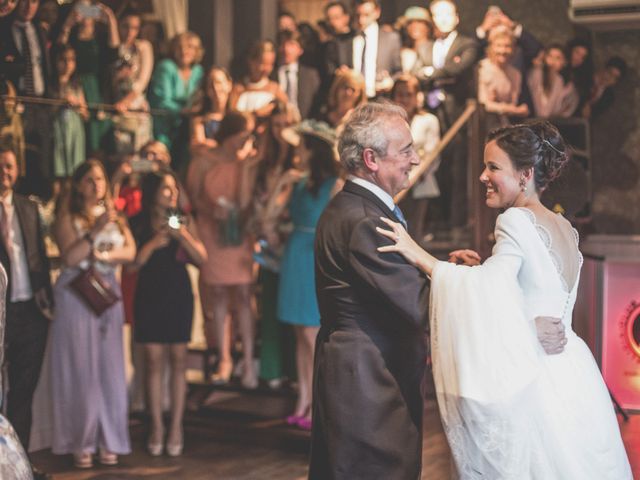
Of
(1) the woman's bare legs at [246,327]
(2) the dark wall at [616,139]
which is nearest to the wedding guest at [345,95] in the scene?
(1) the woman's bare legs at [246,327]

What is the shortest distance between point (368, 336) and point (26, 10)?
4.15 meters

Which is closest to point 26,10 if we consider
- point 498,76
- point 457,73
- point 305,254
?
point 305,254

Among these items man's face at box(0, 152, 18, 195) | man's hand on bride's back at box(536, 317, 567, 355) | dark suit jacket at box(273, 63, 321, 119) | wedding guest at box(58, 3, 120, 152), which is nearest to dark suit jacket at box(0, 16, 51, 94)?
wedding guest at box(58, 3, 120, 152)

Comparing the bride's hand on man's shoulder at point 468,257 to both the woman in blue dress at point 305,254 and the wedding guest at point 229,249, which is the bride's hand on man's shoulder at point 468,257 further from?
the wedding guest at point 229,249

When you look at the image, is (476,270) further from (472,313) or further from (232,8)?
(232,8)

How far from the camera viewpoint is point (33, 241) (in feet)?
17.5

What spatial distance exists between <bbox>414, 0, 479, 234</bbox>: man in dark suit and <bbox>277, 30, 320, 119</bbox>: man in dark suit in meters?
0.81

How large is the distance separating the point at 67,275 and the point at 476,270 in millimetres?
3176

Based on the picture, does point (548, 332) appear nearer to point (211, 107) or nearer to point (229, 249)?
point (229, 249)

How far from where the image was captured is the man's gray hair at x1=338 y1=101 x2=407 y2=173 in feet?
10.8

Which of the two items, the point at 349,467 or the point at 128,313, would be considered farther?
the point at 128,313

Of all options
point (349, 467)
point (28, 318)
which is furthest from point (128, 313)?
point (349, 467)

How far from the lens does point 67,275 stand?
5.82 metres

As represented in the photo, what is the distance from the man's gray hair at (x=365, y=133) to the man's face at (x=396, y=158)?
16 millimetres
